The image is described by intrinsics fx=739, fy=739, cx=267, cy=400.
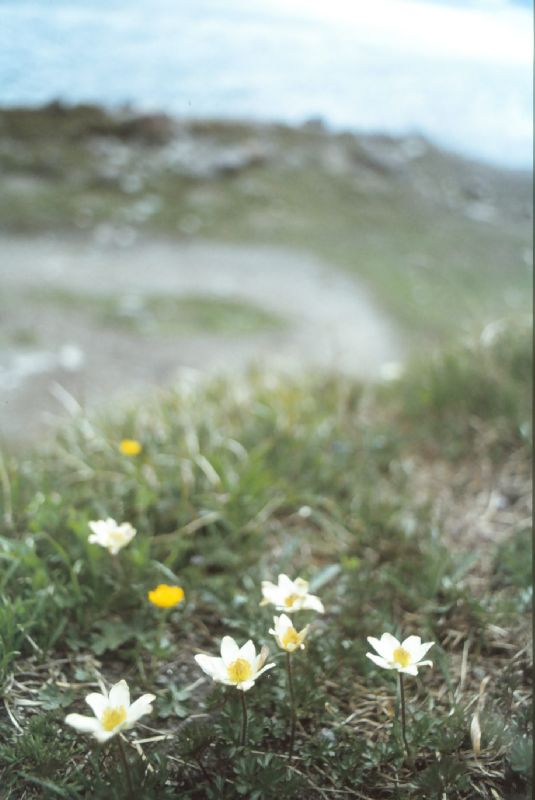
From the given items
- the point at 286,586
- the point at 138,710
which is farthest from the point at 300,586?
the point at 138,710

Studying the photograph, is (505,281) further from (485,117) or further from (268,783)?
(268,783)

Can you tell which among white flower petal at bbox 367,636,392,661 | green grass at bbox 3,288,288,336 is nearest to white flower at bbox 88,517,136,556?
white flower petal at bbox 367,636,392,661

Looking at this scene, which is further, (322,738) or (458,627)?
(458,627)

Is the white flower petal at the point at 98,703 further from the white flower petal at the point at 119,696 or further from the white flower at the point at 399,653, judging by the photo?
the white flower at the point at 399,653

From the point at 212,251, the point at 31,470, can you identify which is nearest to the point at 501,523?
the point at 31,470

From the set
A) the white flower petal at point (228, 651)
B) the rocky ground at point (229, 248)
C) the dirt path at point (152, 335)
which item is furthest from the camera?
the rocky ground at point (229, 248)

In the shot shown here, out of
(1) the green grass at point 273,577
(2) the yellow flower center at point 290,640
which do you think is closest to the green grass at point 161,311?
(1) the green grass at point 273,577

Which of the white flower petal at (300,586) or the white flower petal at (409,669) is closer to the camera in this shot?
the white flower petal at (409,669)

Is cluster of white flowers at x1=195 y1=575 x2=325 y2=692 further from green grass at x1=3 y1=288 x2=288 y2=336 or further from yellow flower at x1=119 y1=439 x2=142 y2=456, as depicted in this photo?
green grass at x1=3 y1=288 x2=288 y2=336
